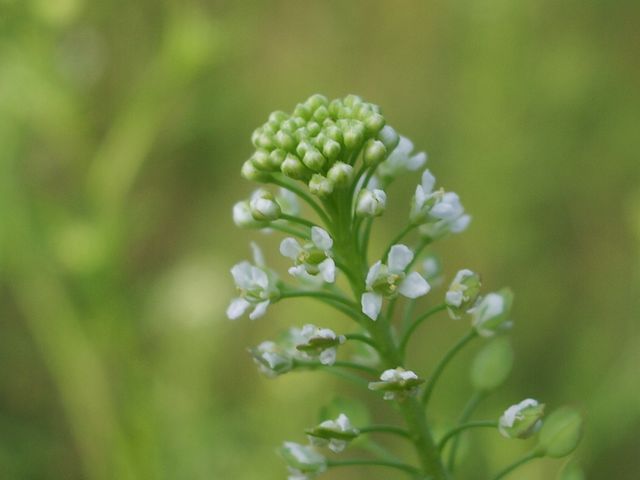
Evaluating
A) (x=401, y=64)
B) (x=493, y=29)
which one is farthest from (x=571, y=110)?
(x=401, y=64)

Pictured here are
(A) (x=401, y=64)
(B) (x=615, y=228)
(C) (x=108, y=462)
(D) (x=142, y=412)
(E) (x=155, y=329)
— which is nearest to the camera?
(D) (x=142, y=412)

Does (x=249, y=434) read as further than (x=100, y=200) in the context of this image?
Yes

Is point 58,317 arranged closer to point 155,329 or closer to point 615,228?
point 155,329

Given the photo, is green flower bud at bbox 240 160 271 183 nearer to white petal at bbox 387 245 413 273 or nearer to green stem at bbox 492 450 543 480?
white petal at bbox 387 245 413 273

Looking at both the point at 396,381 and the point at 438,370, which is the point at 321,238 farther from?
the point at 438,370

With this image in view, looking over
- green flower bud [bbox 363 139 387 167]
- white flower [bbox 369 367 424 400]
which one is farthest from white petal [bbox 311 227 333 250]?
white flower [bbox 369 367 424 400]

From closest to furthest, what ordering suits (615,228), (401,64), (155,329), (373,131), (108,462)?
(373,131)
(108,462)
(155,329)
(615,228)
(401,64)

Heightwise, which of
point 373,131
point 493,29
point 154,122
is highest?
point 493,29

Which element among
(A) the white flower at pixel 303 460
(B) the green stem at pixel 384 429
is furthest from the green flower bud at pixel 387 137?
(A) the white flower at pixel 303 460
